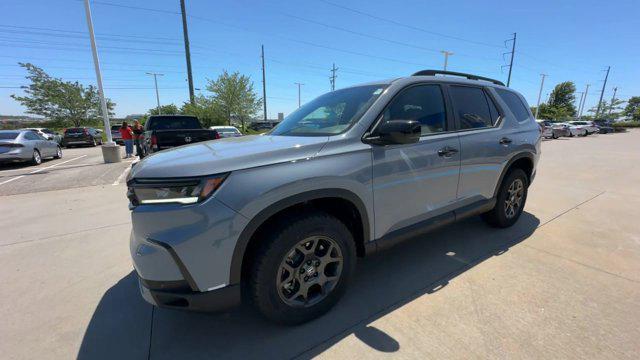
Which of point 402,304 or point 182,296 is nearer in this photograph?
point 182,296

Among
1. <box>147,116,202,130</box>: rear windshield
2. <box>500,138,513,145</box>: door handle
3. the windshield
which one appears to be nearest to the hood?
the windshield

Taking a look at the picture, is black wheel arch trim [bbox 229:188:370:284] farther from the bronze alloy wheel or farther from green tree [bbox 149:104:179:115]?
green tree [bbox 149:104:179:115]

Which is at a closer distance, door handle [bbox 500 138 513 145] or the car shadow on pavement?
the car shadow on pavement

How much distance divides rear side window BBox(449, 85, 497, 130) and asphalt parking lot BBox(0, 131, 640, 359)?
142cm

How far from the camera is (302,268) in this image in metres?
2.23

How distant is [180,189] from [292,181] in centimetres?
68

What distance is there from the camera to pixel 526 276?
2.93m

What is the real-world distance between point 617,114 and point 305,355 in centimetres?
10770

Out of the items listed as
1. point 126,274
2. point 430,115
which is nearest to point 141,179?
point 126,274

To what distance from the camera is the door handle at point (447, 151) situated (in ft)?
9.37

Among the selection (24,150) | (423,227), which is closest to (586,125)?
(423,227)

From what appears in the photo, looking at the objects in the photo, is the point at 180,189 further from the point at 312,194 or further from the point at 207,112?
the point at 207,112

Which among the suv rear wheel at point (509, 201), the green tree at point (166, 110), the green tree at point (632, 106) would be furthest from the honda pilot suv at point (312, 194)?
the green tree at point (632, 106)

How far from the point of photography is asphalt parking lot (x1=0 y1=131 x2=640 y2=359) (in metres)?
2.10
